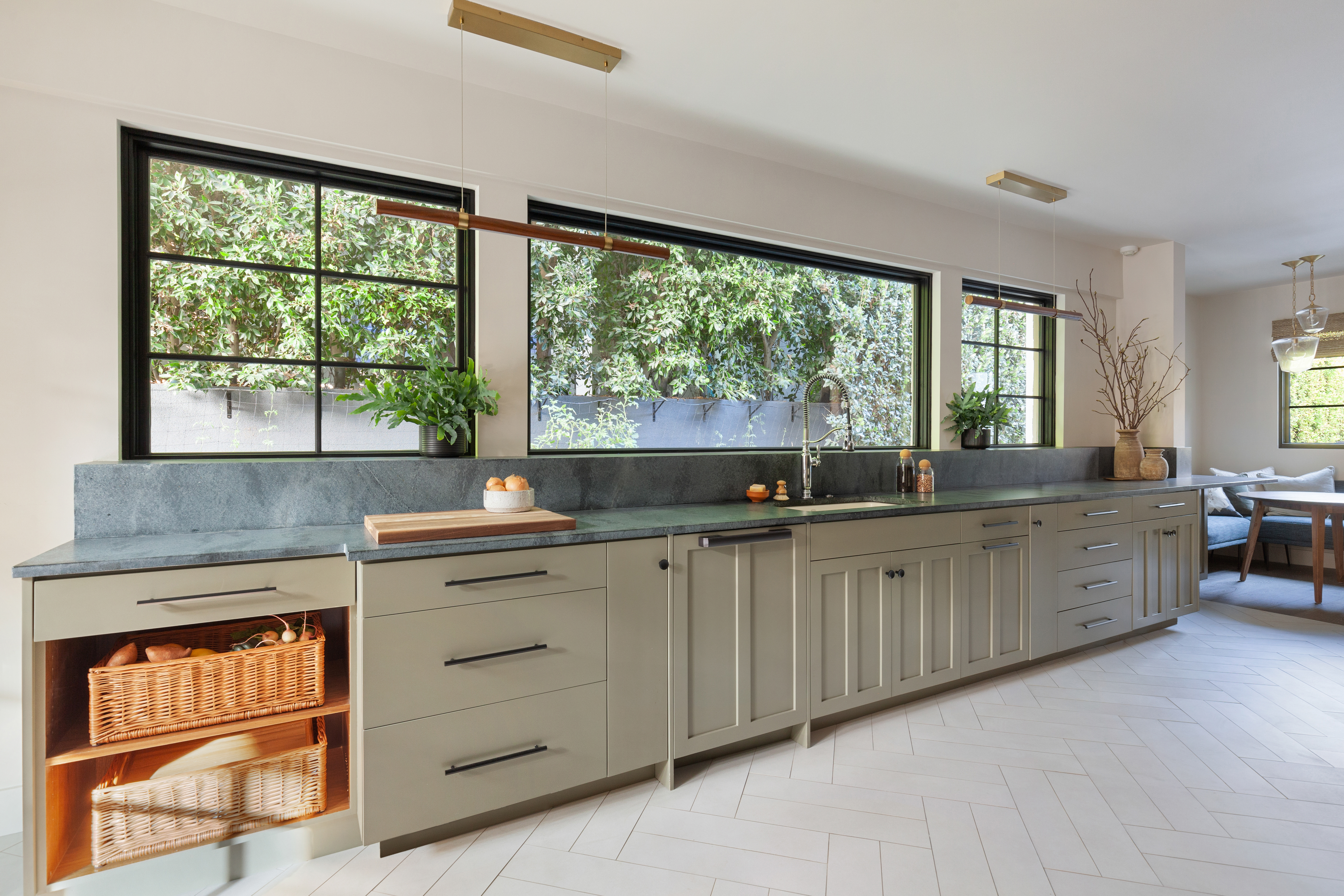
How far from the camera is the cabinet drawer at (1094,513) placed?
3.34 meters

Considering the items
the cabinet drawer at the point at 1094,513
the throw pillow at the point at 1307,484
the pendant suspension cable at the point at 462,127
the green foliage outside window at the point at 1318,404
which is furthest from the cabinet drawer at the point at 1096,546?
the green foliage outside window at the point at 1318,404

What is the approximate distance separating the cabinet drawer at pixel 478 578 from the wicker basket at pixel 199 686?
0.26 metres

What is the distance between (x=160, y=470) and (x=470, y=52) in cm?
176

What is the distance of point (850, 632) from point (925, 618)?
440 millimetres

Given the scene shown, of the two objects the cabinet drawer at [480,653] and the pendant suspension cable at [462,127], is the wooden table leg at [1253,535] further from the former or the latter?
the pendant suspension cable at [462,127]

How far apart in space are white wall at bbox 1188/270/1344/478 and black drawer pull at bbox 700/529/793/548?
240 inches

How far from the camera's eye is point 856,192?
11.7 ft

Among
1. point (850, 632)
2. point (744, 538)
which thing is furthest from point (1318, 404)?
point (744, 538)

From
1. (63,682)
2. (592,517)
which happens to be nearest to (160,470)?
(63,682)

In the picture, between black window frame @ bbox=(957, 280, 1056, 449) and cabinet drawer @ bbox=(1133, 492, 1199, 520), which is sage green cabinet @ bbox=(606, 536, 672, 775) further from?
black window frame @ bbox=(957, 280, 1056, 449)

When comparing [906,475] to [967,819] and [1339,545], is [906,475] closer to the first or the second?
[967,819]

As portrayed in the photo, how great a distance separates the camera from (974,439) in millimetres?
4051

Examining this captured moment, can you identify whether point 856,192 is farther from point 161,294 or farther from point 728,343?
point 161,294

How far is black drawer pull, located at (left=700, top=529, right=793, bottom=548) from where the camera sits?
7.45 feet
